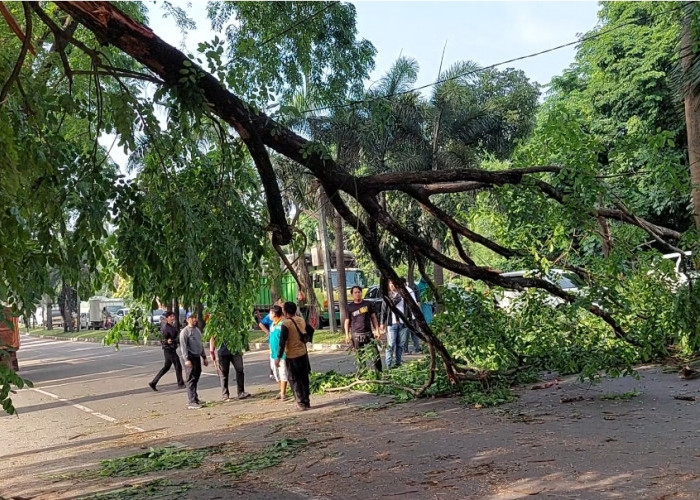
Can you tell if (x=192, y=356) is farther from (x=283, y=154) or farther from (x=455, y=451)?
(x=455, y=451)

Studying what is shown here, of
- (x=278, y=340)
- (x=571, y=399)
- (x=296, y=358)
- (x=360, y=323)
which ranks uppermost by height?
(x=360, y=323)

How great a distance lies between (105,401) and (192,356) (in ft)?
10.9

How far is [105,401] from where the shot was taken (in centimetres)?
1477

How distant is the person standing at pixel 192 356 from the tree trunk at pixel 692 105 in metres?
8.68

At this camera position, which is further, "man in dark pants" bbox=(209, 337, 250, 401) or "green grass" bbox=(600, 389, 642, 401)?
"man in dark pants" bbox=(209, 337, 250, 401)

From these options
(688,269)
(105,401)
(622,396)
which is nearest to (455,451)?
(622,396)

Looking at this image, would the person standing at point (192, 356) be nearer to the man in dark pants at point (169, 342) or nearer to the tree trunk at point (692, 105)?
the man in dark pants at point (169, 342)

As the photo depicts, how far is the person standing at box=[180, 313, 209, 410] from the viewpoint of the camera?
12500 mm

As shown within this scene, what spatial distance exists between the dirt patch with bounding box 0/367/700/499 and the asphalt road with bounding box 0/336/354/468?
132 cm

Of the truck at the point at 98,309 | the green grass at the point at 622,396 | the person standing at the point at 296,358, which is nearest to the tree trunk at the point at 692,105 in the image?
the green grass at the point at 622,396

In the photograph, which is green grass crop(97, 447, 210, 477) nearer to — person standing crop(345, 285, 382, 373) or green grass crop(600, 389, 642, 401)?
person standing crop(345, 285, 382, 373)

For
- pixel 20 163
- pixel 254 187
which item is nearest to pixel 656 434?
pixel 254 187

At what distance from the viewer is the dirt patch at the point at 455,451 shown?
5.70 m

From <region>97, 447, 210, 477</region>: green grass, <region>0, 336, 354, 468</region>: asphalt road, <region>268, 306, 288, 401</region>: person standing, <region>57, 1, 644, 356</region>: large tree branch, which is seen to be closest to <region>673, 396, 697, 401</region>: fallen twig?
<region>57, 1, 644, 356</region>: large tree branch
